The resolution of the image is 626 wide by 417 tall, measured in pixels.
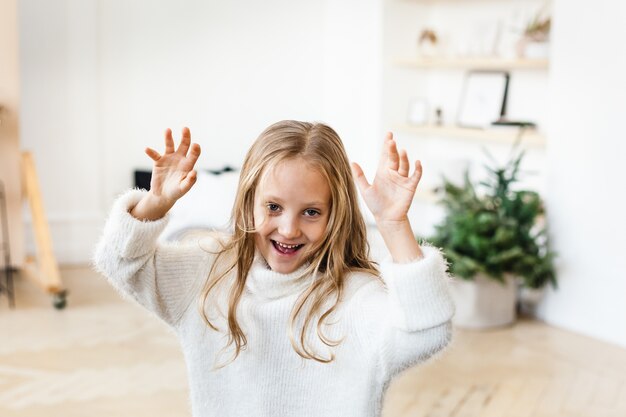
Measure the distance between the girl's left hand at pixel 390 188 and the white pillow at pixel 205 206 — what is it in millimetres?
2287

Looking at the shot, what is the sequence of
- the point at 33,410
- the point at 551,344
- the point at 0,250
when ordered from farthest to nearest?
the point at 0,250, the point at 551,344, the point at 33,410

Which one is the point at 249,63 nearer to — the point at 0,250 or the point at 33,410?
the point at 0,250

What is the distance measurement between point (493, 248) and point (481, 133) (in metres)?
0.76

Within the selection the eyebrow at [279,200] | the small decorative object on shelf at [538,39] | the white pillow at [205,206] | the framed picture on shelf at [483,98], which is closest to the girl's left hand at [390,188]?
the eyebrow at [279,200]

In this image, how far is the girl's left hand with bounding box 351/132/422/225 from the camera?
1.20 m

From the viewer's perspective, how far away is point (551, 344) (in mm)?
3764

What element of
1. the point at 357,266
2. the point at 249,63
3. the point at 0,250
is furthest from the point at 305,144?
the point at 249,63

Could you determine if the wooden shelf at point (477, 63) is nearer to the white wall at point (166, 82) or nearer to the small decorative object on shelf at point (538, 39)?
the small decorative object on shelf at point (538, 39)

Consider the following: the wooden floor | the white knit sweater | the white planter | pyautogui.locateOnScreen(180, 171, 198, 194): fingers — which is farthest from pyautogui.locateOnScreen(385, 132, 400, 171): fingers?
the white planter

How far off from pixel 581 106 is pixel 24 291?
2.86m

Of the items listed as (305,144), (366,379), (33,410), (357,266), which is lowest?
(33,410)

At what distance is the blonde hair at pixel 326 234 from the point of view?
1.32m

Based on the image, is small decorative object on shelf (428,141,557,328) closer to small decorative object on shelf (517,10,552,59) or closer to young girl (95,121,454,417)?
small decorative object on shelf (517,10,552,59)

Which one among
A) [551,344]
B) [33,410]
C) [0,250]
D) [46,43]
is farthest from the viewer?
[46,43]
